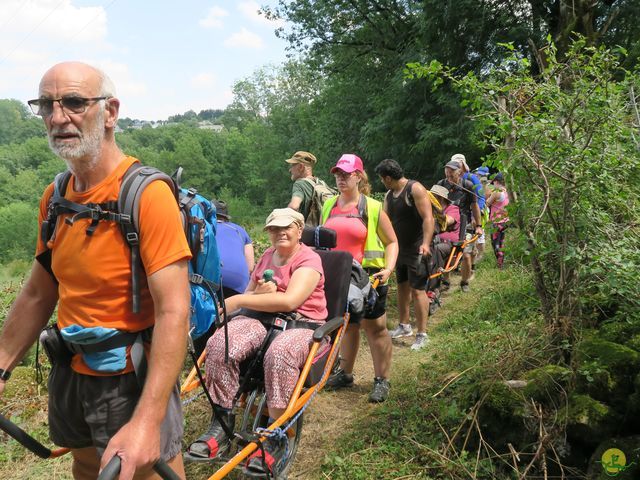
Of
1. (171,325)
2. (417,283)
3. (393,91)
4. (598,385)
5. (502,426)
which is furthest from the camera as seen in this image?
(393,91)

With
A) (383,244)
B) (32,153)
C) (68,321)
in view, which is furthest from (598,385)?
(32,153)

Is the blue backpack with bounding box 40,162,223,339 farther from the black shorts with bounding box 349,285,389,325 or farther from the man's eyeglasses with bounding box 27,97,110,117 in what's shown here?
the black shorts with bounding box 349,285,389,325

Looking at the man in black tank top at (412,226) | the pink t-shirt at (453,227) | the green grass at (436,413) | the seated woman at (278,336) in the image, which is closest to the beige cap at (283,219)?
the seated woman at (278,336)

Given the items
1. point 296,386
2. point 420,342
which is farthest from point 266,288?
point 420,342

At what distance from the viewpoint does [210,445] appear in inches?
121

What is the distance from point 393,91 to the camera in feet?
51.4

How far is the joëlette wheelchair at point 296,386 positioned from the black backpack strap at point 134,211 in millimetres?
1283

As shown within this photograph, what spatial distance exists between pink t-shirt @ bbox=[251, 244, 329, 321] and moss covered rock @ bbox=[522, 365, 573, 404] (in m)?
1.37

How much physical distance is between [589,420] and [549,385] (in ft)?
1.15

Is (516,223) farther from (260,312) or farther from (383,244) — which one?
(260,312)

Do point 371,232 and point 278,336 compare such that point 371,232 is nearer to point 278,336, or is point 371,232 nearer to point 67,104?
point 278,336

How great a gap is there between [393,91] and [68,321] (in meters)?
14.8

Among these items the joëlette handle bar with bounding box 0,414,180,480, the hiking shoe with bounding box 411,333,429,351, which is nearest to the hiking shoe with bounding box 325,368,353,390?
the hiking shoe with bounding box 411,333,429,351

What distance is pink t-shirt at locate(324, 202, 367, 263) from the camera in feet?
15.6
